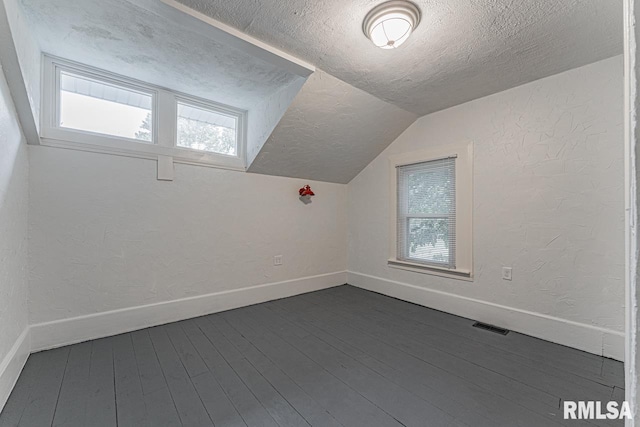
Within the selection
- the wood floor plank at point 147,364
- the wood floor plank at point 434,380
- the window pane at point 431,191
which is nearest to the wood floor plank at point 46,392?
the wood floor plank at point 147,364

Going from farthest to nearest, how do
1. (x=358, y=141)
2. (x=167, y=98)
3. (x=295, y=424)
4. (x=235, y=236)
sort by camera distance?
(x=358, y=141) < (x=235, y=236) < (x=167, y=98) < (x=295, y=424)

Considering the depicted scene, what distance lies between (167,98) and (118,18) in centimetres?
96

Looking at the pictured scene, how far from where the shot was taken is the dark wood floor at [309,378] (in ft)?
4.66

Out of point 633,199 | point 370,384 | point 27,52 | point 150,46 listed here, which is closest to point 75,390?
point 370,384

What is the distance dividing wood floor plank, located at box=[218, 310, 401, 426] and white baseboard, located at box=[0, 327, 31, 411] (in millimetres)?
1404

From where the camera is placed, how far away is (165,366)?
186cm

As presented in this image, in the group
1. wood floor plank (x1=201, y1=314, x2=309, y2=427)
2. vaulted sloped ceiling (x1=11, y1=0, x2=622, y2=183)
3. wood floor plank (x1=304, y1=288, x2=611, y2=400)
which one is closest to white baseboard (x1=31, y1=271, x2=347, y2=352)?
wood floor plank (x1=201, y1=314, x2=309, y2=427)

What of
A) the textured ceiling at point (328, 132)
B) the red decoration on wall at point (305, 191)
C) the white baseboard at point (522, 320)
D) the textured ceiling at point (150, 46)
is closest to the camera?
the textured ceiling at point (150, 46)

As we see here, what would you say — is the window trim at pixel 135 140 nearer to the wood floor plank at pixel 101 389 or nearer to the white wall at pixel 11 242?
the white wall at pixel 11 242

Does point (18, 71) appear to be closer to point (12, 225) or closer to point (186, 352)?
point (12, 225)

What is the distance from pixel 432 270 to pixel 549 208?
4.14 feet

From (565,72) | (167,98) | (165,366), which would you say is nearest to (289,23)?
(167,98)

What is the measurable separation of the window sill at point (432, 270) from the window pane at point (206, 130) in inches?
96.9

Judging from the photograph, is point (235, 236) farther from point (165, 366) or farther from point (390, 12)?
point (390, 12)
